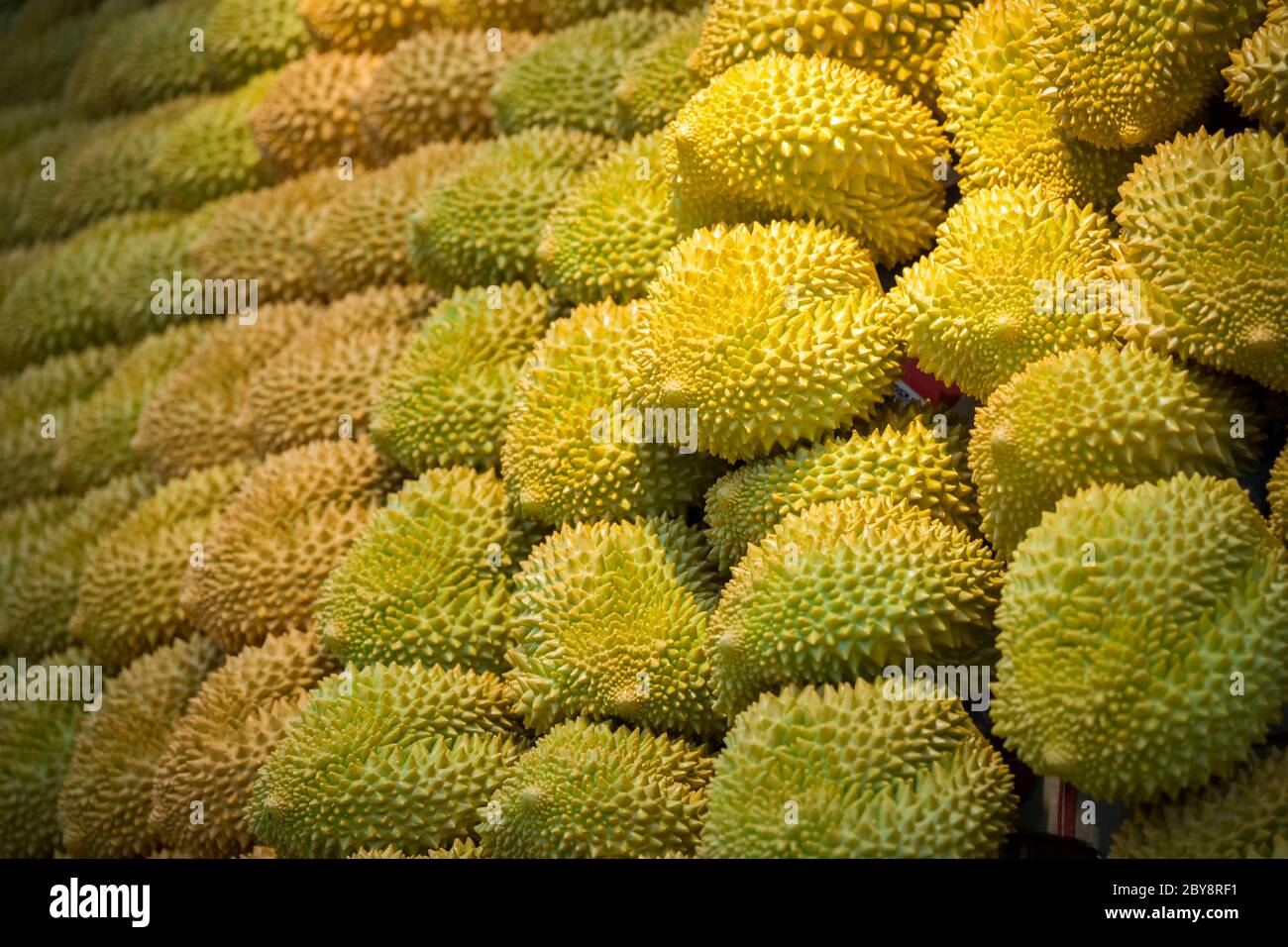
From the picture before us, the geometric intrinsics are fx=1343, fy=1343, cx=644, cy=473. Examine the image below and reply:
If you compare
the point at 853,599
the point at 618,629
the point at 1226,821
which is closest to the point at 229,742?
the point at 618,629

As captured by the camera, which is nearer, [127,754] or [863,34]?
[863,34]

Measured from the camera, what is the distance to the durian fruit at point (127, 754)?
9.98ft

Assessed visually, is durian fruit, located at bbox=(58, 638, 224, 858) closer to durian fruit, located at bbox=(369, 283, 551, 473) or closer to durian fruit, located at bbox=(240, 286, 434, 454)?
durian fruit, located at bbox=(240, 286, 434, 454)

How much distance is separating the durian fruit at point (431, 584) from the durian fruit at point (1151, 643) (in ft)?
3.71

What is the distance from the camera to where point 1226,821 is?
1.82 metres

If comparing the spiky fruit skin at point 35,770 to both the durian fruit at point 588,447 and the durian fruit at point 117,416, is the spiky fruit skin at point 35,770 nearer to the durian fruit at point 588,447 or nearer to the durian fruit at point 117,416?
the durian fruit at point 117,416

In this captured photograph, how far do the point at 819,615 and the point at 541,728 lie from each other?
0.65m

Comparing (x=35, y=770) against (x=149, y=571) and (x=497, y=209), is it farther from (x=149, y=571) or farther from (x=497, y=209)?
(x=497, y=209)

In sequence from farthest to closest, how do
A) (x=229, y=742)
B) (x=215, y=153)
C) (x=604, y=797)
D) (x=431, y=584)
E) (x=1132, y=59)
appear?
1. (x=215, y=153)
2. (x=229, y=742)
3. (x=431, y=584)
4. (x=604, y=797)
5. (x=1132, y=59)

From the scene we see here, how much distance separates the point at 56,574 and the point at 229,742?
98cm

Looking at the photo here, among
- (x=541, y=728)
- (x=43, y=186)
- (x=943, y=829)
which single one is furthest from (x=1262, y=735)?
(x=43, y=186)

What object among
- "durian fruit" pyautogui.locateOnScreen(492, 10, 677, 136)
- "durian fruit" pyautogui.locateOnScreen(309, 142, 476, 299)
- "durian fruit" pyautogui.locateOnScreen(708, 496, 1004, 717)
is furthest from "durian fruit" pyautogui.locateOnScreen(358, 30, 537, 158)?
"durian fruit" pyautogui.locateOnScreen(708, 496, 1004, 717)

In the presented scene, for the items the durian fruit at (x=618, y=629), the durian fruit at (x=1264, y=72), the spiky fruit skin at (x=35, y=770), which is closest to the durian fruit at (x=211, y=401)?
the spiky fruit skin at (x=35, y=770)

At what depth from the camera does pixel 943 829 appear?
1.97m
